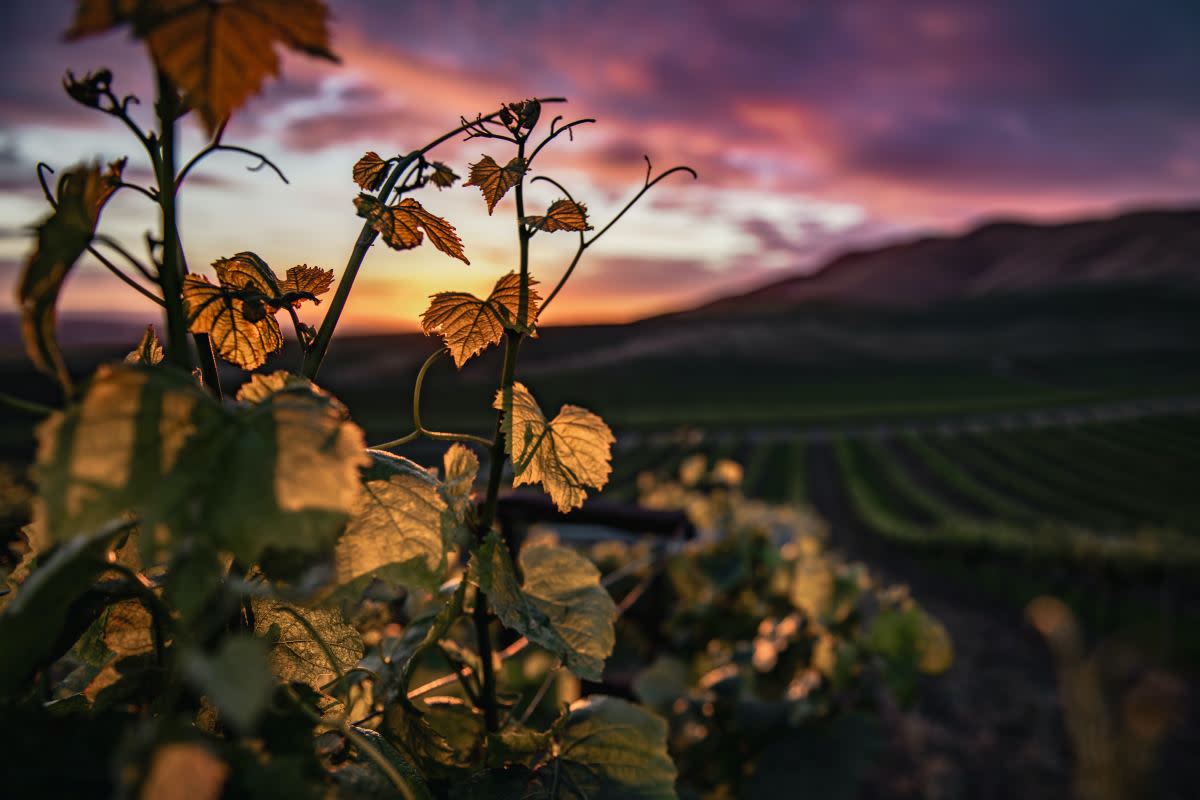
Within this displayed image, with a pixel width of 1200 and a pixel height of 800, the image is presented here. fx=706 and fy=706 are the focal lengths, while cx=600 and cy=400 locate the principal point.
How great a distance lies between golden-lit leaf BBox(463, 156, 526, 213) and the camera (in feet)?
2.25

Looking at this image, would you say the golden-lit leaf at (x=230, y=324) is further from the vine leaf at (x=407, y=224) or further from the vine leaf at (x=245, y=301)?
the vine leaf at (x=407, y=224)

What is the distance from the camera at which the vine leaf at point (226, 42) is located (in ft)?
1.42

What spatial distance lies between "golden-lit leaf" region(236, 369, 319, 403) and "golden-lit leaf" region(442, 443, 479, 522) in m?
0.17

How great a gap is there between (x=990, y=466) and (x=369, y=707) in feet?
153

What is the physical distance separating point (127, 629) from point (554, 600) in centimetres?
42

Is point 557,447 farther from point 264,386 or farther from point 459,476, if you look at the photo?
point 264,386

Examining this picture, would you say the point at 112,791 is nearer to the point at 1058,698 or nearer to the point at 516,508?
the point at 516,508

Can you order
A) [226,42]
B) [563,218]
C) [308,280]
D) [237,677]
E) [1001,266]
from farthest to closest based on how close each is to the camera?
[1001,266], [308,280], [563,218], [226,42], [237,677]

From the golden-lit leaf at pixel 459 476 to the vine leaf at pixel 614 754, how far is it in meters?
0.30

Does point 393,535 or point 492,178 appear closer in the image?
point 393,535

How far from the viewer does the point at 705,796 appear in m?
1.74

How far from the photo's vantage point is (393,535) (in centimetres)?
57

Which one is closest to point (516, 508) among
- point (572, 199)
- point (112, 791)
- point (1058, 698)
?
point (572, 199)

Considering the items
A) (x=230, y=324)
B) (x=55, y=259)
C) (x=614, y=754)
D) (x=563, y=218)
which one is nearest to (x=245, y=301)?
(x=230, y=324)
